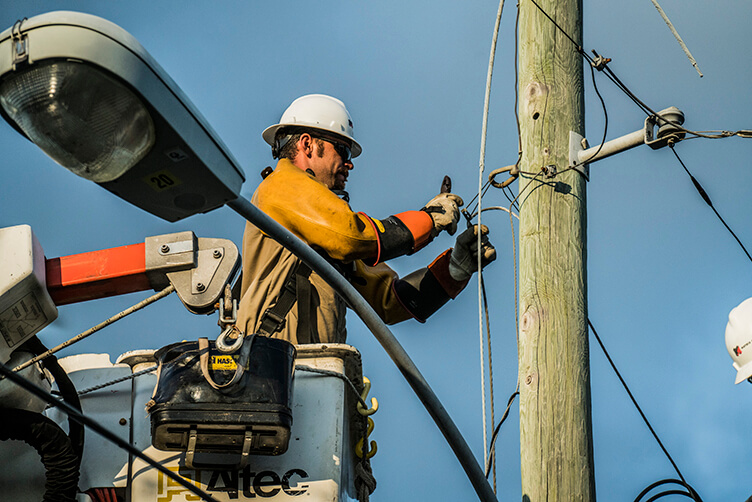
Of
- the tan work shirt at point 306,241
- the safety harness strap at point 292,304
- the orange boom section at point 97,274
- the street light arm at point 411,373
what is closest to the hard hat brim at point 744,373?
the tan work shirt at point 306,241

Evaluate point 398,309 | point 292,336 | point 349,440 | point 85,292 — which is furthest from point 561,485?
point 398,309

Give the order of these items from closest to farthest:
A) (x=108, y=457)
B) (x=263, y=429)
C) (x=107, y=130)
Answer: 1. (x=107, y=130)
2. (x=263, y=429)
3. (x=108, y=457)

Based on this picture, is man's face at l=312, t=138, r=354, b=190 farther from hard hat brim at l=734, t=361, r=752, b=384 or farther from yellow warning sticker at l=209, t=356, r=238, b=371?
hard hat brim at l=734, t=361, r=752, b=384

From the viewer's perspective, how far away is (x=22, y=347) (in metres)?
4.42

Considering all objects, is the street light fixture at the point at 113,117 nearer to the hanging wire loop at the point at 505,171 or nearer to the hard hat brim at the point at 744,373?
the hanging wire loop at the point at 505,171

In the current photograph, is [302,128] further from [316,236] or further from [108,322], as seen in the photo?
[108,322]

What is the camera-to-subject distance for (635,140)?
4.99 meters

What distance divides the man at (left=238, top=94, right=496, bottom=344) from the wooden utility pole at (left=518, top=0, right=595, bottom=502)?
0.79 m

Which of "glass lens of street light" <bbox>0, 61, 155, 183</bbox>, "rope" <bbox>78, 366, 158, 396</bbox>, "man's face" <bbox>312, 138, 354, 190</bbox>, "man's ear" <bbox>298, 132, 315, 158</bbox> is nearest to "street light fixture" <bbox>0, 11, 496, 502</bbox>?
"glass lens of street light" <bbox>0, 61, 155, 183</bbox>

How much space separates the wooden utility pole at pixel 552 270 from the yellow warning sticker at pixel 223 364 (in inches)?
51.2

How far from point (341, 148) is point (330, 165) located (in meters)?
0.19

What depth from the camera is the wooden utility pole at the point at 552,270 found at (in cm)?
438

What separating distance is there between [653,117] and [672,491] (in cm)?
194

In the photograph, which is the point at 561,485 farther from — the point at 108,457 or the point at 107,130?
the point at 107,130
